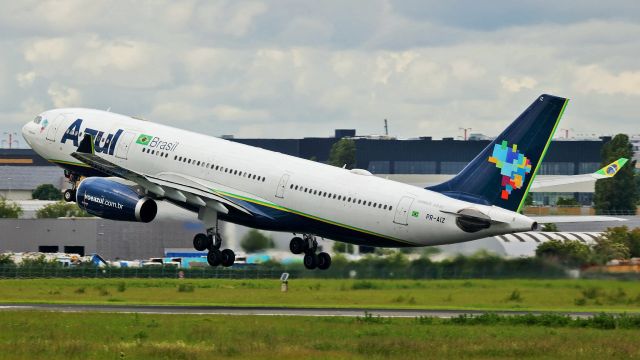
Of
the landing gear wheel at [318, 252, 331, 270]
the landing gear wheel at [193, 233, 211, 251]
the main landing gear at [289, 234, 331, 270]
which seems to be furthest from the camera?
the landing gear wheel at [318, 252, 331, 270]

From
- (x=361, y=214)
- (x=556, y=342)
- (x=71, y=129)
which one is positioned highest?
(x=71, y=129)

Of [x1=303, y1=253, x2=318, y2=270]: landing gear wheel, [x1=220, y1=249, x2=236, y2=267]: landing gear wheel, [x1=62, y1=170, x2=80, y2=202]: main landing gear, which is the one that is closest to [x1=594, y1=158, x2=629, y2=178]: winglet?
[x1=303, y1=253, x2=318, y2=270]: landing gear wheel

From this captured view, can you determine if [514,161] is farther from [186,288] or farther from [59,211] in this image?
[59,211]

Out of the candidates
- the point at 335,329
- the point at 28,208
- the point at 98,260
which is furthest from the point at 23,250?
the point at 335,329

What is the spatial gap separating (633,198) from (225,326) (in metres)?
120

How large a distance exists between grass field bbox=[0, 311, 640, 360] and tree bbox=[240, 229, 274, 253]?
26.5ft

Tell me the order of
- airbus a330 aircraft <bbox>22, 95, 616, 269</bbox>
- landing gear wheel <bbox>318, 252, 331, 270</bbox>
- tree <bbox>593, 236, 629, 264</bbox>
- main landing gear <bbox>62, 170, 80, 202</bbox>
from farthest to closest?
tree <bbox>593, 236, 629, 264</bbox>
main landing gear <bbox>62, 170, 80, 202</bbox>
landing gear wheel <bbox>318, 252, 331, 270</bbox>
airbus a330 aircraft <bbox>22, 95, 616, 269</bbox>

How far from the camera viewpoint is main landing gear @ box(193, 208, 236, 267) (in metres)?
65.9

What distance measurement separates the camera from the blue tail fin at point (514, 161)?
5747cm

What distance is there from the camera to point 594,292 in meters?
72.1

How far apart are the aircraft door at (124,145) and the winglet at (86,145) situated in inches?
55.5

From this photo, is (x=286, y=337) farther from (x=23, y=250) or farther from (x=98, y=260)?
(x=23, y=250)

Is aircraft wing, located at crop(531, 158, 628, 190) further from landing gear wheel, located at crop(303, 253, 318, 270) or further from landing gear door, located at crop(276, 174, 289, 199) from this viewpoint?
landing gear wheel, located at crop(303, 253, 318, 270)

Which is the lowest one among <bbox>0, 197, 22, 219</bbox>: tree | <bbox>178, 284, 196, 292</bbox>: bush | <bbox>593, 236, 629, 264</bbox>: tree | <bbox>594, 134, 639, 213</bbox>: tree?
<bbox>178, 284, 196, 292</bbox>: bush
